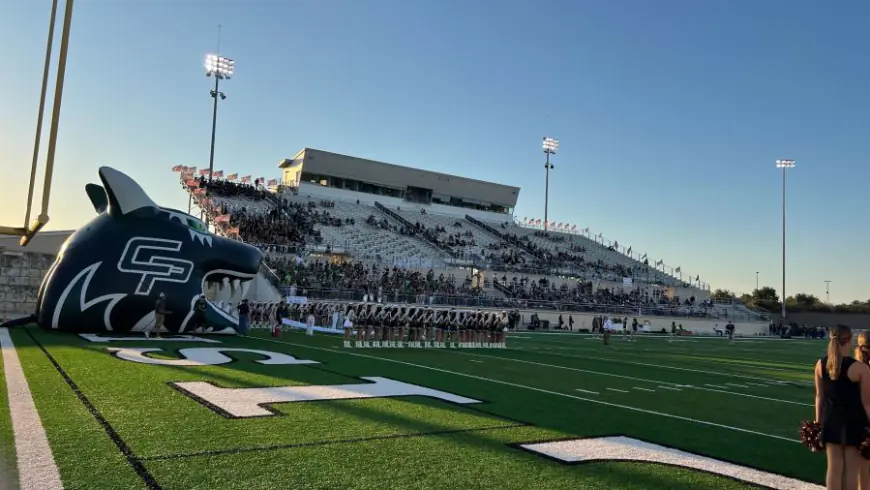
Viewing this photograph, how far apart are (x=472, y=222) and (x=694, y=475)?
49480mm

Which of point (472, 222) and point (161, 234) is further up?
point (472, 222)

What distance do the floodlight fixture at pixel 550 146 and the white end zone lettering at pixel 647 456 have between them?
57841 millimetres

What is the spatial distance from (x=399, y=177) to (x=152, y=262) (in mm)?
39681

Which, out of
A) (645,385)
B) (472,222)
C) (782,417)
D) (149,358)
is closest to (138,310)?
(149,358)

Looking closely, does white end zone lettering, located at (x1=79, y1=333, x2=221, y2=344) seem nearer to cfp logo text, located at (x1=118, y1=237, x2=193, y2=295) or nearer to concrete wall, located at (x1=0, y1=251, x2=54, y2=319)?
cfp logo text, located at (x1=118, y1=237, x2=193, y2=295)

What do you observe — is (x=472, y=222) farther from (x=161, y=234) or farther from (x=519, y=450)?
(x=519, y=450)

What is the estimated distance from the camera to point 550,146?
62312 millimetres

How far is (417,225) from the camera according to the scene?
46.7 meters

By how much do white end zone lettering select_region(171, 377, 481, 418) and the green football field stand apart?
0.03 metres

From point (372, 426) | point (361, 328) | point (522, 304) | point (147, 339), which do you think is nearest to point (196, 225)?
point (147, 339)

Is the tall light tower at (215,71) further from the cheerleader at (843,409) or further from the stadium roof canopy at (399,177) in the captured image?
the cheerleader at (843,409)

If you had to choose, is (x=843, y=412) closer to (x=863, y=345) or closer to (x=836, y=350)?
(x=836, y=350)

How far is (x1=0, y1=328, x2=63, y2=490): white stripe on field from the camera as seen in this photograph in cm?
410

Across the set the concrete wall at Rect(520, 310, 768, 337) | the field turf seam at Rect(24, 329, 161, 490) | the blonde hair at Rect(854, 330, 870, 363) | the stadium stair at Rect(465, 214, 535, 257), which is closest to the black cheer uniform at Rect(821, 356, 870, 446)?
the blonde hair at Rect(854, 330, 870, 363)
